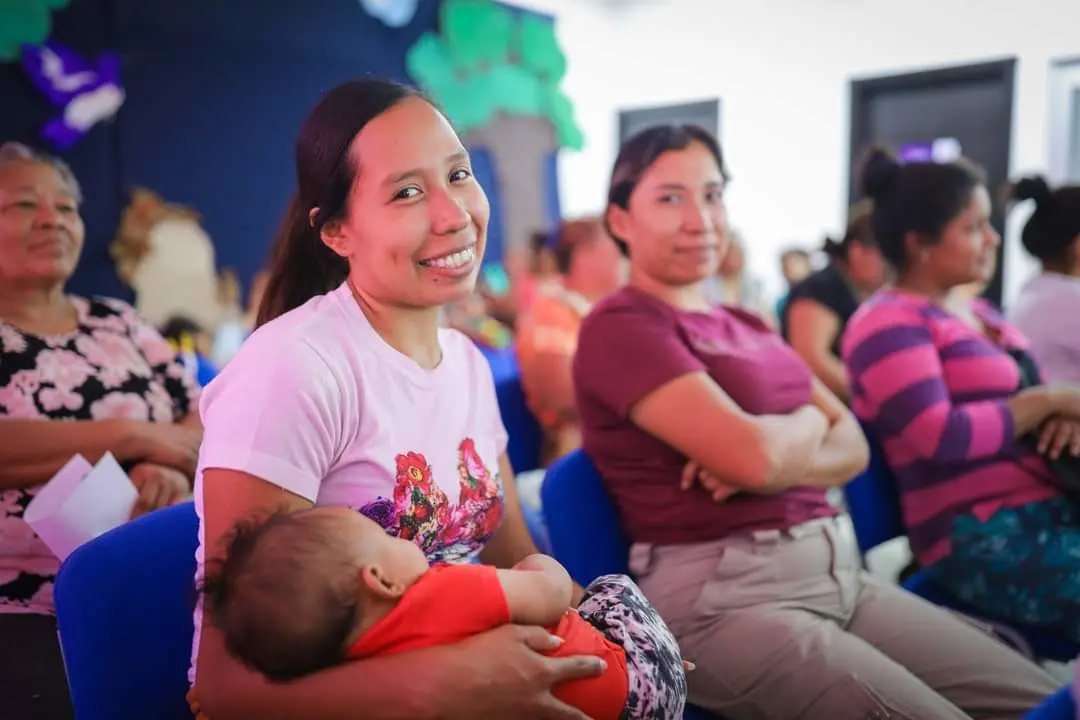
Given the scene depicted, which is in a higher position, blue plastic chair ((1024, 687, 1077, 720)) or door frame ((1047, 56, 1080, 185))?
door frame ((1047, 56, 1080, 185))

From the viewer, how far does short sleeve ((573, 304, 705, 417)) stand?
4.95ft

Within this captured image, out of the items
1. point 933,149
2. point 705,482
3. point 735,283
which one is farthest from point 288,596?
point 933,149

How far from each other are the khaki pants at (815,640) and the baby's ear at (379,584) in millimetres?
680

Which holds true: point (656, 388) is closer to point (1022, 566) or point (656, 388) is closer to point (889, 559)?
point (1022, 566)

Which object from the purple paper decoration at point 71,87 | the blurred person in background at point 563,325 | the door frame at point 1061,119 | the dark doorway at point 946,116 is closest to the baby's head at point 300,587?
the blurred person in background at point 563,325

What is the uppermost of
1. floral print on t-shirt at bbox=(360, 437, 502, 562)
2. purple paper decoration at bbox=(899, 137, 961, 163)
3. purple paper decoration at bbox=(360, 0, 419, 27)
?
purple paper decoration at bbox=(360, 0, 419, 27)

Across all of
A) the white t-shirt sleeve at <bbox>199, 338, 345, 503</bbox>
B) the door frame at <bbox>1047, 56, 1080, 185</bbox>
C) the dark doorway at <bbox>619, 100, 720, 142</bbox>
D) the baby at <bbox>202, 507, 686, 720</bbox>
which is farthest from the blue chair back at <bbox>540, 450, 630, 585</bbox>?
the dark doorway at <bbox>619, 100, 720, 142</bbox>

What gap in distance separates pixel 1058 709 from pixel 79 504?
4.67 feet

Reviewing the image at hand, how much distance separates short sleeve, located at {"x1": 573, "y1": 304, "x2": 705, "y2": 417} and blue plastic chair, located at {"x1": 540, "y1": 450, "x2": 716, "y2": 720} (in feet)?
0.44

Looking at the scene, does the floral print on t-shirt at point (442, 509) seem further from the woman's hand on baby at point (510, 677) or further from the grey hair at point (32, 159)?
the grey hair at point (32, 159)

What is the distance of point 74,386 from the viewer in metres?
1.75

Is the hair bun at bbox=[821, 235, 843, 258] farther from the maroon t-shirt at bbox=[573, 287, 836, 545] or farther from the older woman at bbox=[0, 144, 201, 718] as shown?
the older woman at bbox=[0, 144, 201, 718]

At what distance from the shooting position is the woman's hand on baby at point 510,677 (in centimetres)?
92

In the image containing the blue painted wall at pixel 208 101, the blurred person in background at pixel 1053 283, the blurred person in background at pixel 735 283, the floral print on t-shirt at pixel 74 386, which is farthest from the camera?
the blurred person in background at pixel 735 283
